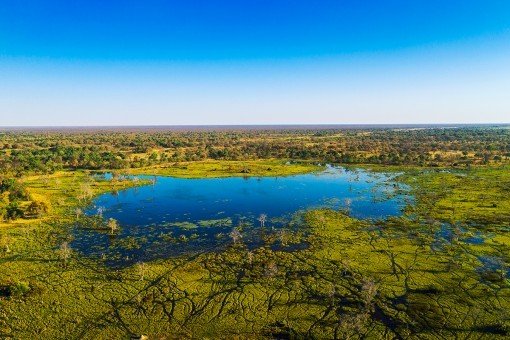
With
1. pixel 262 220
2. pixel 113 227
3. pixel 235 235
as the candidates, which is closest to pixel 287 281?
pixel 235 235

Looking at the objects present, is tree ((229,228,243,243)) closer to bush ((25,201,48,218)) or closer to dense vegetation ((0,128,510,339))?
dense vegetation ((0,128,510,339))

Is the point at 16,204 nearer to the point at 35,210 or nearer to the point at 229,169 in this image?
the point at 35,210

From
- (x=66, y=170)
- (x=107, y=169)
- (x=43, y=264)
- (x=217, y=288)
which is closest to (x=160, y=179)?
(x=107, y=169)

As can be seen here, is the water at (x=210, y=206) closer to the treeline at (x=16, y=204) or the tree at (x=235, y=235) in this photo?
the tree at (x=235, y=235)

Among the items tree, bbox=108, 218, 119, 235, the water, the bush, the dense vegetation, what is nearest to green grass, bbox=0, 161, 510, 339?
the dense vegetation

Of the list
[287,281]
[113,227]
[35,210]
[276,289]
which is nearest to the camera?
[276,289]

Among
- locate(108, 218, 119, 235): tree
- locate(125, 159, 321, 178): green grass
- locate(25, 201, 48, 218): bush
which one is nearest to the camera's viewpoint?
locate(108, 218, 119, 235): tree

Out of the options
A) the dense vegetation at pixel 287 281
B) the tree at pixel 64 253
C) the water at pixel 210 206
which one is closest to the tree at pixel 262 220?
the water at pixel 210 206

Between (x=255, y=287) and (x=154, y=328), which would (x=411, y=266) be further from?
(x=154, y=328)
